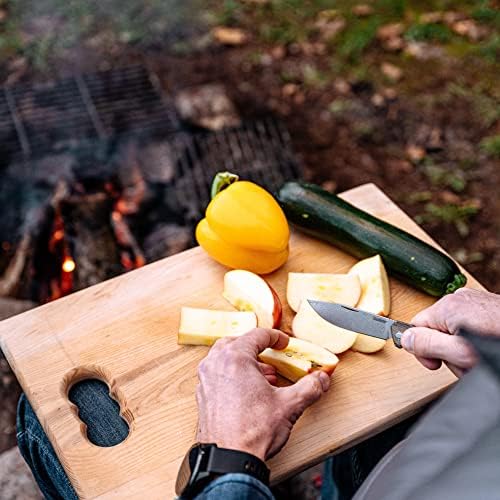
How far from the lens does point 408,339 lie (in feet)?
6.24

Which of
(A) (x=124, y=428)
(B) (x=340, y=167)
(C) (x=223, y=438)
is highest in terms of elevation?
(C) (x=223, y=438)

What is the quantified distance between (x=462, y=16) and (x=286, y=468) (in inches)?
A: 184

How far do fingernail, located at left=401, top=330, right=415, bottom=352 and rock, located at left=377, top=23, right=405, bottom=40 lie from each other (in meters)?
3.95

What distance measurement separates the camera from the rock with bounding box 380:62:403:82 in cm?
503

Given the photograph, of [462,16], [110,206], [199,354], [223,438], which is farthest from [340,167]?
[223,438]

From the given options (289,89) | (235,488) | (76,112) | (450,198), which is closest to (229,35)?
(289,89)

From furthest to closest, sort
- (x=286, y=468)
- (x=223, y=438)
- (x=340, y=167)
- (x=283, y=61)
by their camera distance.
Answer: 1. (x=283, y=61)
2. (x=340, y=167)
3. (x=286, y=468)
4. (x=223, y=438)

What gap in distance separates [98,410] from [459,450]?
127 cm

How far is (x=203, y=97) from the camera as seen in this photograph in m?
4.65

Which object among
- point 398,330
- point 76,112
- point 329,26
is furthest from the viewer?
point 329,26

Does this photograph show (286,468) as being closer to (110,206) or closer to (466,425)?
(466,425)

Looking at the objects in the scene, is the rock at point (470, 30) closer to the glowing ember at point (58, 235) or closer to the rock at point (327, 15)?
the rock at point (327, 15)

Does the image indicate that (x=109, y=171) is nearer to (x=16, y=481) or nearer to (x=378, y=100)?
(x=16, y=481)

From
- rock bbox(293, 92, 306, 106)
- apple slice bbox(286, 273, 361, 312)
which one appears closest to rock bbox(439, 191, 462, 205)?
rock bbox(293, 92, 306, 106)
